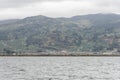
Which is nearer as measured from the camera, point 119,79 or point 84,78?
point 119,79

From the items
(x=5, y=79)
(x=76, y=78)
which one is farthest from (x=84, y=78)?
(x=5, y=79)

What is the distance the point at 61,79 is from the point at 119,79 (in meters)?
14.5

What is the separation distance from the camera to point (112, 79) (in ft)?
301

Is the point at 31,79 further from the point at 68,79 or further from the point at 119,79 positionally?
the point at 119,79

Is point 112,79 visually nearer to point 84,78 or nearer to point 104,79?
point 104,79

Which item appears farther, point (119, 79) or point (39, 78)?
point (39, 78)

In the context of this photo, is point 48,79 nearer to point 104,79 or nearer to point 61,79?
point 61,79

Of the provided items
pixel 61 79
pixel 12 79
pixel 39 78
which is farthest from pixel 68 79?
pixel 12 79

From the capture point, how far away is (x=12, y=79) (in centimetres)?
9306

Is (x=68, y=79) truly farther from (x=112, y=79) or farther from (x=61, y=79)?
(x=112, y=79)

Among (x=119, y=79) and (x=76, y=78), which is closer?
(x=119, y=79)

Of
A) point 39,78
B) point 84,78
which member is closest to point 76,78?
point 84,78

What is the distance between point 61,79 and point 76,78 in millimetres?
4624

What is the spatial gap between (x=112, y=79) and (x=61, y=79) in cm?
1273
